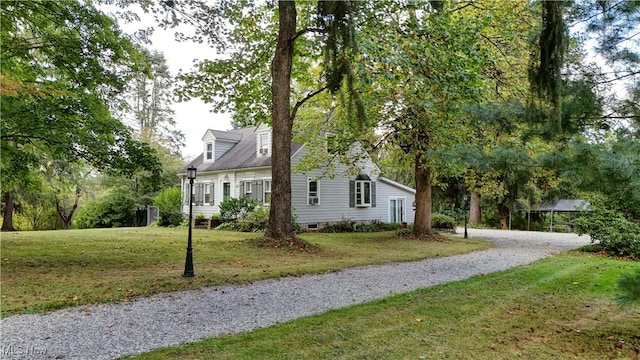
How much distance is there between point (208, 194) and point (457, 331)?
2034 centimetres

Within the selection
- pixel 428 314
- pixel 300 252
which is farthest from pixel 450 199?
pixel 428 314

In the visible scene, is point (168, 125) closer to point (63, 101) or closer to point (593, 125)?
point (63, 101)

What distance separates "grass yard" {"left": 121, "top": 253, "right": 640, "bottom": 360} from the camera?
3.69 meters

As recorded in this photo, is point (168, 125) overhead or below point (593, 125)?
overhead

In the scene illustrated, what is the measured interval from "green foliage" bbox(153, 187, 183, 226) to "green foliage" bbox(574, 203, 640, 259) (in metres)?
18.7

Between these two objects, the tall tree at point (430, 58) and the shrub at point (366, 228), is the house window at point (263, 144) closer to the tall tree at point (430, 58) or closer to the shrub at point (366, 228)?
the shrub at point (366, 228)

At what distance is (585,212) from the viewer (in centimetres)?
1299

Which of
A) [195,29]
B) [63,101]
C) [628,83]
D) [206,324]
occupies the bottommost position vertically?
[206,324]

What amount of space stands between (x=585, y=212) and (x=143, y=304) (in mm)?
13521

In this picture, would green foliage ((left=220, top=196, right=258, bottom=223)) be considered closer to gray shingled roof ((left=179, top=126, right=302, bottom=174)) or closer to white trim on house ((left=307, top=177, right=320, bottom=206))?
gray shingled roof ((left=179, top=126, right=302, bottom=174))

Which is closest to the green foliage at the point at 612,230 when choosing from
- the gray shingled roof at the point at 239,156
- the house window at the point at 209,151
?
the gray shingled roof at the point at 239,156

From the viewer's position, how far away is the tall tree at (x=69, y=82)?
782cm

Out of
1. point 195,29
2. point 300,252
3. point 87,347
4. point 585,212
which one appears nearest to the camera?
point 87,347

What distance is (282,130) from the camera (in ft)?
38.4
